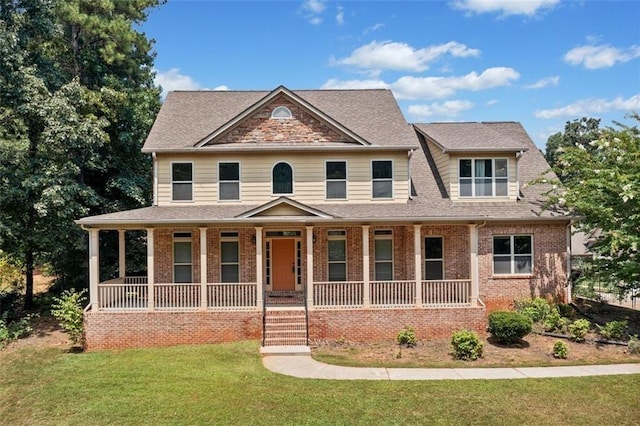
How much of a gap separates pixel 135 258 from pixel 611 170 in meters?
19.6

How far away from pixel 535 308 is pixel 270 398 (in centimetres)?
1047

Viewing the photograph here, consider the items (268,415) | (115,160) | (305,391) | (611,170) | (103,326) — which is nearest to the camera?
(268,415)

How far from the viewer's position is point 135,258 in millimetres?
20703

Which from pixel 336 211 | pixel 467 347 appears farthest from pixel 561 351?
pixel 336 211

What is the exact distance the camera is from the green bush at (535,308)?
49.1 feet

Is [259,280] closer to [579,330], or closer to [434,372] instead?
[434,372]

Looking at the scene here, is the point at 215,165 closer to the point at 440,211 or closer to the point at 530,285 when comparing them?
the point at 440,211

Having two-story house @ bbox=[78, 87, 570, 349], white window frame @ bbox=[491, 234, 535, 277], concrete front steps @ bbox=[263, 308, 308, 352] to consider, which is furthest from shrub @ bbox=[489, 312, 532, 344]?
concrete front steps @ bbox=[263, 308, 308, 352]

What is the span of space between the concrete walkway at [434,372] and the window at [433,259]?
555cm

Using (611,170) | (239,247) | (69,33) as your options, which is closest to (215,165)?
(239,247)

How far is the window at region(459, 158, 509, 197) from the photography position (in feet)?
55.5

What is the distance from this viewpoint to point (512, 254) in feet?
53.7

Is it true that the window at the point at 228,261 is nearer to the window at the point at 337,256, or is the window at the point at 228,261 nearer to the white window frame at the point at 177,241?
the white window frame at the point at 177,241

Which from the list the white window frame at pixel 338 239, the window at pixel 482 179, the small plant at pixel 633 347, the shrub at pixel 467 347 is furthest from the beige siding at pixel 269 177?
the small plant at pixel 633 347
